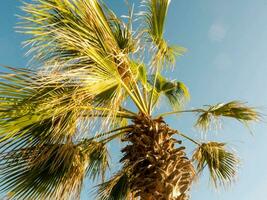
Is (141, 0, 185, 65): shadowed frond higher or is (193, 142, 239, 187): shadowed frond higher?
(141, 0, 185, 65): shadowed frond

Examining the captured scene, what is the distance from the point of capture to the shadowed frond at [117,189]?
7.16 m

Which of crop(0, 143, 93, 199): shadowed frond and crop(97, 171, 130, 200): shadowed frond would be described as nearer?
crop(0, 143, 93, 199): shadowed frond

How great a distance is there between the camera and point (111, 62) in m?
5.14

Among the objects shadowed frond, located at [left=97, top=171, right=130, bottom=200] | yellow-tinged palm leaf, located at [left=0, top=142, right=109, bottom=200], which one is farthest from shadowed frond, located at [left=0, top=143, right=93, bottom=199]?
shadowed frond, located at [left=97, top=171, right=130, bottom=200]

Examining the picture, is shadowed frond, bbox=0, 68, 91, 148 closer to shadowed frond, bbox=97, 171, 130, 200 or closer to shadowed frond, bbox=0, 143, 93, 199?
shadowed frond, bbox=0, 143, 93, 199

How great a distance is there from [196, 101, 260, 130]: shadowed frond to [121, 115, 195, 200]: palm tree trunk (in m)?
1.19

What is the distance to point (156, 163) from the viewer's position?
543 centimetres

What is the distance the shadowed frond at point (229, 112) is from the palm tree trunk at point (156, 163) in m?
1.19

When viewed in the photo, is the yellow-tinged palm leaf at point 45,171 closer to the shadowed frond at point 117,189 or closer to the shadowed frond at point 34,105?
the shadowed frond at point 34,105

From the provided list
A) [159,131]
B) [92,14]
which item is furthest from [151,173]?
[92,14]

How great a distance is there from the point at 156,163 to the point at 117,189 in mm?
2138

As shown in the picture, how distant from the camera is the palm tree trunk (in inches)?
205

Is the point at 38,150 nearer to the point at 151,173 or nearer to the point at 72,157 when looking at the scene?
the point at 72,157

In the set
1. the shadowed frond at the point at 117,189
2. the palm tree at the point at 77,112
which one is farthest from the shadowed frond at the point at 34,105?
the shadowed frond at the point at 117,189
